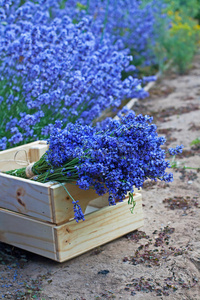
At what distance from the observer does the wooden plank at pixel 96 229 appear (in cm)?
222

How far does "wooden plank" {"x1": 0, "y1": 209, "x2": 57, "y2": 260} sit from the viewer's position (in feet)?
7.31

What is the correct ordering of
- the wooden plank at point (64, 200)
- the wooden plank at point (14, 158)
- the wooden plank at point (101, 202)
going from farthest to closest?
1. the wooden plank at point (14, 158)
2. the wooden plank at point (101, 202)
3. the wooden plank at point (64, 200)

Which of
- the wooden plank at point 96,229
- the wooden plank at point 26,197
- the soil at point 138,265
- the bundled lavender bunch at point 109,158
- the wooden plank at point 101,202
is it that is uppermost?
the bundled lavender bunch at point 109,158

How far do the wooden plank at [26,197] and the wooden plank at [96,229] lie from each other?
0.13 metres

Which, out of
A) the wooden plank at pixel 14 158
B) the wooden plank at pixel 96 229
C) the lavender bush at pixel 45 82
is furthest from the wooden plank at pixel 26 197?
the lavender bush at pixel 45 82

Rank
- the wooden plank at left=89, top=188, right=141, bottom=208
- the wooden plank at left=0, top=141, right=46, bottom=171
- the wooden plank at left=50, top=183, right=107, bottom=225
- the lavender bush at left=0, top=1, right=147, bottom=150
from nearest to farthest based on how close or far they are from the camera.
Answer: the wooden plank at left=50, top=183, right=107, bottom=225 < the wooden plank at left=89, top=188, right=141, bottom=208 < the wooden plank at left=0, top=141, right=46, bottom=171 < the lavender bush at left=0, top=1, right=147, bottom=150

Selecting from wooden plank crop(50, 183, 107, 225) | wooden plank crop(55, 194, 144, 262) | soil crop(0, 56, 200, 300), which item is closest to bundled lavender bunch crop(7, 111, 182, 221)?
wooden plank crop(50, 183, 107, 225)

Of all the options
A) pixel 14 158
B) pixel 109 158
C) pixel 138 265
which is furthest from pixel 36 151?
pixel 138 265

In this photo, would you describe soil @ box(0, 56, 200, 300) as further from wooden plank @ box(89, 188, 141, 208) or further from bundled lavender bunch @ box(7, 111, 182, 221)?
bundled lavender bunch @ box(7, 111, 182, 221)

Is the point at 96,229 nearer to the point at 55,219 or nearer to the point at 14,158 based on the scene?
the point at 55,219

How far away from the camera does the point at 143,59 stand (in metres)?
7.15

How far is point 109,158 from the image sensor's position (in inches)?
78.4

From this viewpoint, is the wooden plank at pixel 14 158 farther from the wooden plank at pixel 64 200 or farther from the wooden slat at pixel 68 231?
the wooden plank at pixel 64 200

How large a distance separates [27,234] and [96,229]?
39cm
